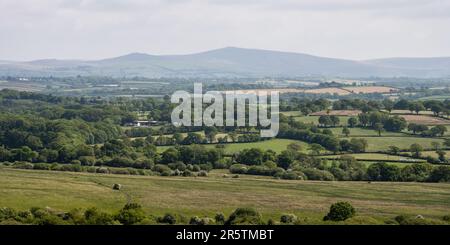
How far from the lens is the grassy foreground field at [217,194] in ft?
194

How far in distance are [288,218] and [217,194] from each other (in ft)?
53.6

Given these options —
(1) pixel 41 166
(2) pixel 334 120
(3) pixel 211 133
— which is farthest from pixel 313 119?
(1) pixel 41 166

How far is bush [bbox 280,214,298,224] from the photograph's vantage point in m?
51.4

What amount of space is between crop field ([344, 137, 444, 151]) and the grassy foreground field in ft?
93.5

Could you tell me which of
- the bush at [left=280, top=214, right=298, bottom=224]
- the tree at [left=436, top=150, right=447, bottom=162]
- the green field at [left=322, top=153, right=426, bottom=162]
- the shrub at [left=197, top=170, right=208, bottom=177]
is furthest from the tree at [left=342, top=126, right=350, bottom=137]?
the bush at [left=280, top=214, right=298, bottom=224]

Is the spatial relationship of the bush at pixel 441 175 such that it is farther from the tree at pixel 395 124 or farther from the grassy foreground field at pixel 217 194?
the tree at pixel 395 124

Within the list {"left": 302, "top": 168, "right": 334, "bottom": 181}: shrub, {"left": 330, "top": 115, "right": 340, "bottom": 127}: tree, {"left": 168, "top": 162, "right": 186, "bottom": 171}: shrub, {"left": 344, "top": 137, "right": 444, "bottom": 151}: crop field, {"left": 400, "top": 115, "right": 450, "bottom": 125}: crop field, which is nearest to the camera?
{"left": 302, "top": 168, "right": 334, "bottom": 181}: shrub

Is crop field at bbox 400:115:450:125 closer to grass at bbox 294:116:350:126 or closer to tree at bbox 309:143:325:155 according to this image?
grass at bbox 294:116:350:126

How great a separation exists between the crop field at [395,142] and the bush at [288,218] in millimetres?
54222

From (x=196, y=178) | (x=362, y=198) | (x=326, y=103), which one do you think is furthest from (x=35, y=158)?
(x=326, y=103)

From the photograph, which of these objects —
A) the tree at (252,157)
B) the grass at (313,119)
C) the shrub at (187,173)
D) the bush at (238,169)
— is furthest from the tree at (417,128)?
the shrub at (187,173)

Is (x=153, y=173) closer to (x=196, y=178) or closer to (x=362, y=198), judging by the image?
(x=196, y=178)

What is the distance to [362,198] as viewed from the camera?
218ft
